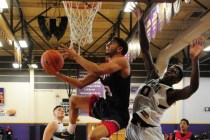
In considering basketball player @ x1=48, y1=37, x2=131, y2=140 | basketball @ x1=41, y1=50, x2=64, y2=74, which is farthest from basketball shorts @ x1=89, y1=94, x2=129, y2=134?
basketball @ x1=41, y1=50, x2=64, y2=74

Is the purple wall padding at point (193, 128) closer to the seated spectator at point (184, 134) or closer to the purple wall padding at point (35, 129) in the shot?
the purple wall padding at point (35, 129)

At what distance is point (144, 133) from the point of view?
3732mm

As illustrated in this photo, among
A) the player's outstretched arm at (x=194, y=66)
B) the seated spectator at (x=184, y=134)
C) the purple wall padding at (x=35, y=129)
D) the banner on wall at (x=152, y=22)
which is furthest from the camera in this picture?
the purple wall padding at (x=35, y=129)

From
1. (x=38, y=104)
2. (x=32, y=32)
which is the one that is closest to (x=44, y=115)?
(x=38, y=104)

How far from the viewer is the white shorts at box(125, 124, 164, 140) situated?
12.2 feet

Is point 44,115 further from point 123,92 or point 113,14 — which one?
point 123,92

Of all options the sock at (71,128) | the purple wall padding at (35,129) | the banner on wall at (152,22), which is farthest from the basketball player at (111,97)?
the purple wall padding at (35,129)

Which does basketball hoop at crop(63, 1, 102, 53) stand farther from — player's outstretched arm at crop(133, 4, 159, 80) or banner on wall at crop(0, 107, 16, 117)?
banner on wall at crop(0, 107, 16, 117)

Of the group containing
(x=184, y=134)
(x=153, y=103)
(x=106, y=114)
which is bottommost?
(x=184, y=134)

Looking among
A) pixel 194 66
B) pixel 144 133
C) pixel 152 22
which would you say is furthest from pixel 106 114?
pixel 152 22

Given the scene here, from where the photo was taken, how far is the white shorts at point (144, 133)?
3.72 m

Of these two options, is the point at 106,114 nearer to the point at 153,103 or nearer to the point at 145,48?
the point at 153,103

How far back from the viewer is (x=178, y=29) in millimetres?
12992

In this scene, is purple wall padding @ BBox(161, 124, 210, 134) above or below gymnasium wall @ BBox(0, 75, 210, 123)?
below
